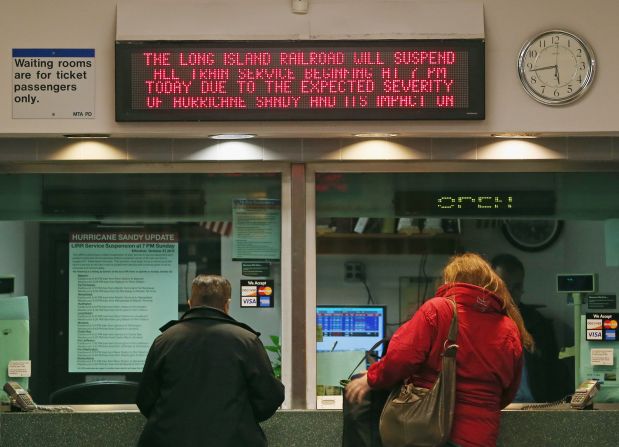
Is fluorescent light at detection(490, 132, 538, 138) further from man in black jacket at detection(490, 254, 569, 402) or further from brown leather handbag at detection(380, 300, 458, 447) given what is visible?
brown leather handbag at detection(380, 300, 458, 447)

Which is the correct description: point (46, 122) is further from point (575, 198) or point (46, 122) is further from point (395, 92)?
point (575, 198)

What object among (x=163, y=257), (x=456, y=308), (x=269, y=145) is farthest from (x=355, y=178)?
(x=456, y=308)

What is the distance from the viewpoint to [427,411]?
4152mm

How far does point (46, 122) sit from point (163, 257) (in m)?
0.92

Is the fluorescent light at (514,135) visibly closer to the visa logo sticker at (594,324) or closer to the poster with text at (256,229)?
the visa logo sticker at (594,324)

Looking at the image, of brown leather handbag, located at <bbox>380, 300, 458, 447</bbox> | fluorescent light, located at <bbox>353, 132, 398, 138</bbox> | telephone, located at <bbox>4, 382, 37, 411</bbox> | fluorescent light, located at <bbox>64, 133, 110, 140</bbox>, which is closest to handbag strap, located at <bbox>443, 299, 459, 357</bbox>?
brown leather handbag, located at <bbox>380, 300, 458, 447</bbox>

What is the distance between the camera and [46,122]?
5219 millimetres

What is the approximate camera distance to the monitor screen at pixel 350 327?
18.0 ft

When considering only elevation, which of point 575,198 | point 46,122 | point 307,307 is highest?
point 46,122

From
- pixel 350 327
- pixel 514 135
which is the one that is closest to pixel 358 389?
pixel 350 327

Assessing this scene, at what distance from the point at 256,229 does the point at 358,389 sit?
1.31 m

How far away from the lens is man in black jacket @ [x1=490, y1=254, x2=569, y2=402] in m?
5.53

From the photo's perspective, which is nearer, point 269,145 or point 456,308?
point 456,308

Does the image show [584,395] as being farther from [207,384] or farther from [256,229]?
[207,384]
